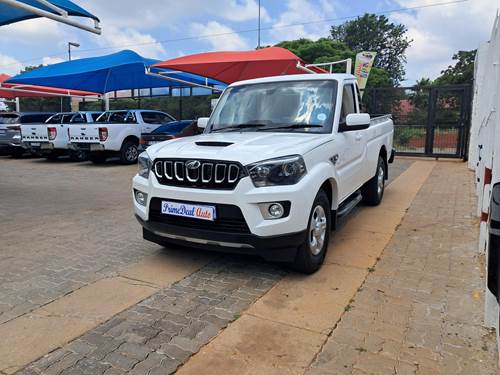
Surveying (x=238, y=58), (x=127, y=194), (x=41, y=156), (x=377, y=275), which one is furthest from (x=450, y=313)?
(x=41, y=156)

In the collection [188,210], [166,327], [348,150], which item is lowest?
[166,327]

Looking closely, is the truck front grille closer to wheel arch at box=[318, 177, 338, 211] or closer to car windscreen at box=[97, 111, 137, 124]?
wheel arch at box=[318, 177, 338, 211]

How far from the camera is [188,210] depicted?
384 cm

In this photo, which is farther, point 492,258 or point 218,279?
point 218,279

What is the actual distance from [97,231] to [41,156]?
43.0 feet

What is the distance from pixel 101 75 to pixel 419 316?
1630cm

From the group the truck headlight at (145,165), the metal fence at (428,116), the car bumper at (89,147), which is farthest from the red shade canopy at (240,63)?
the truck headlight at (145,165)

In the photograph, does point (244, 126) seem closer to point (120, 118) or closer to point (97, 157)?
point (120, 118)

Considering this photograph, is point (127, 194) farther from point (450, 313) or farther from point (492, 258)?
point (492, 258)

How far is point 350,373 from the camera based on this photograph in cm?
→ 255

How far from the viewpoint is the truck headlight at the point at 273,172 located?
11.9 feet

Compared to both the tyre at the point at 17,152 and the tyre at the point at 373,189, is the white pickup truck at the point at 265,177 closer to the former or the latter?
the tyre at the point at 373,189

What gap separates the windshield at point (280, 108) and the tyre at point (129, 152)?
342 inches

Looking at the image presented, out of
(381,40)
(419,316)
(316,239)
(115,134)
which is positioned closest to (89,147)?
(115,134)
